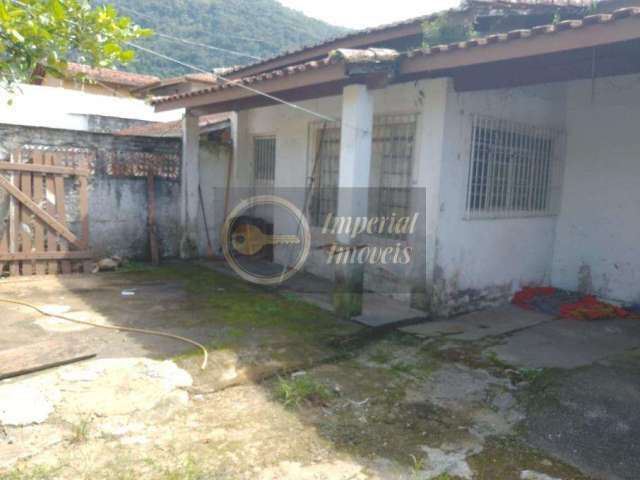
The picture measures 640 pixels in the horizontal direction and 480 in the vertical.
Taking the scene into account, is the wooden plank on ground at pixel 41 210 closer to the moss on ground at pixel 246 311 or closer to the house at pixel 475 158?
the moss on ground at pixel 246 311

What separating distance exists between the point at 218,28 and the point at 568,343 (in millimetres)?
28933

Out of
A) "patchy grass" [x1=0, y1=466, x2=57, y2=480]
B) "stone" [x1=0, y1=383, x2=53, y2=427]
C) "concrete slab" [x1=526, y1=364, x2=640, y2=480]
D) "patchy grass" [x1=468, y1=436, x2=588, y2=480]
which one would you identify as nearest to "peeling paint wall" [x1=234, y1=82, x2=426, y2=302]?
"concrete slab" [x1=526, y1=364, x2=640, y2=480]

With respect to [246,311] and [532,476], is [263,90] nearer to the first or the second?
[246,311]

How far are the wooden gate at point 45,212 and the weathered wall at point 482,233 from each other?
17.6 ft

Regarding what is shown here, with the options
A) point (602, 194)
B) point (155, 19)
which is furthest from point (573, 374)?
point (155, 19)

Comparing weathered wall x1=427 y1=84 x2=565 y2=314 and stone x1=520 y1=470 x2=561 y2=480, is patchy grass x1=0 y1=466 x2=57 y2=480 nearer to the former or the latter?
stone x1=520 y1=470 x2=561 y2=480

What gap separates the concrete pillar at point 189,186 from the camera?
9.00m

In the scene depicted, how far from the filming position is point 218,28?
29609 millimetres

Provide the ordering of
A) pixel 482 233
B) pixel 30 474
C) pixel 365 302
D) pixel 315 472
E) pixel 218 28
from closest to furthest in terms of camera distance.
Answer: pixel 30 474
pixel 315 472
pixel 482 233
pixel 365 302
pixel 218 28

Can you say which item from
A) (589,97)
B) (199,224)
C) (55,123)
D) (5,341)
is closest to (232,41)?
(55,123)

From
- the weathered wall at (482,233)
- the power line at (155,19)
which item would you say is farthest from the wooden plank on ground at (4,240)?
the power line at (155,19)

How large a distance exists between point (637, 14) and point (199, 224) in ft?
24.9

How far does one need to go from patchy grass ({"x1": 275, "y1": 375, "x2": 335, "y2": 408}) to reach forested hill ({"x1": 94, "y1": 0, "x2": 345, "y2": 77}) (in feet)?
79.9

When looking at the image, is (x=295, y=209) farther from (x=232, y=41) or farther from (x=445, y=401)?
(x=232, y=41)
